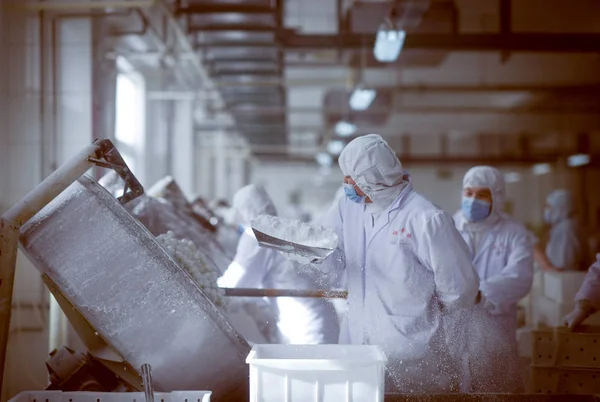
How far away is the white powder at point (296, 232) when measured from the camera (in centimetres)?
207

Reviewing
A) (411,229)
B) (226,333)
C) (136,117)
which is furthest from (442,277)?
(136,117)

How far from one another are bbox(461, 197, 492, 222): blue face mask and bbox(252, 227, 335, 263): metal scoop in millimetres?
1378

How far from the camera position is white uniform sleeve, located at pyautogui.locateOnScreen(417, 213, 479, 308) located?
6.91 feet

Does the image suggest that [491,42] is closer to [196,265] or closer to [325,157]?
[196,265]

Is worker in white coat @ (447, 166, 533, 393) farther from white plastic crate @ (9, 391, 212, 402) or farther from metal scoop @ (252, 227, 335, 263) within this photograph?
white plastic crate @ (9, 391, 212, 402)

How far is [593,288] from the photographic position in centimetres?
261

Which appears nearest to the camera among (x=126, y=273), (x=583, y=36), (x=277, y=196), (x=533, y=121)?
(x=126, y=273)

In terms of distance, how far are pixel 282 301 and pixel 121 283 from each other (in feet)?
4.71

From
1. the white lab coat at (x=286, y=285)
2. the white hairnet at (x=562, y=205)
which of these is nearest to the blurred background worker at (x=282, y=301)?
the white lab coat at (x=286, y=285)

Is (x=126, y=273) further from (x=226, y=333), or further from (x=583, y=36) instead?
(x=583, y=36)

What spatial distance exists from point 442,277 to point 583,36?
3.90 meters

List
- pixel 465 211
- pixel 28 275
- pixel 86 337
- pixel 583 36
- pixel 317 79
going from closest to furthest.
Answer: pixel 86 337, pixel 465 211, pixel 28 275, pixel 583 36, pixel 317 79

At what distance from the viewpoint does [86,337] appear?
230 cm

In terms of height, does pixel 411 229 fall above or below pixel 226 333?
above
